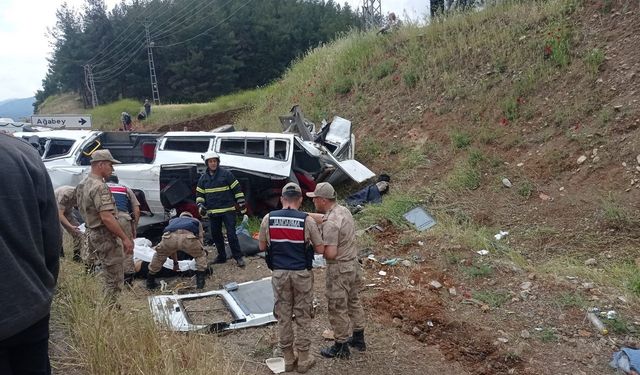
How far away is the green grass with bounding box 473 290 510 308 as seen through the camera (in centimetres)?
556

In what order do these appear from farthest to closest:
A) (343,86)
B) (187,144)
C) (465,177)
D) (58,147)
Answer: (343,86) → (58,147) → (187,144) → (465,177)

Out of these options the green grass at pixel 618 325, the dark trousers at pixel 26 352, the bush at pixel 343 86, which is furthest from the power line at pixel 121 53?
the dark trousers at pixel 26 352

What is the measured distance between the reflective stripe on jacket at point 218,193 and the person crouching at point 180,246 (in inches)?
29.7

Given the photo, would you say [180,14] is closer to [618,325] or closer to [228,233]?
[228,233]

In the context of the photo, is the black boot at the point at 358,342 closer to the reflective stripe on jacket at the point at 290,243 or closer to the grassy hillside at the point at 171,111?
the reflective stripe on jacket at the point at 290,243

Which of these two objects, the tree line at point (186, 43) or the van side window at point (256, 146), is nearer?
the van side window at point (256, 146)

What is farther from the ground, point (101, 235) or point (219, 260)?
point (101, 235)

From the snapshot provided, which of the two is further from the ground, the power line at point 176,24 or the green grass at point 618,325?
the power line at point 176,24

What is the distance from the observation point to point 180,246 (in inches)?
255

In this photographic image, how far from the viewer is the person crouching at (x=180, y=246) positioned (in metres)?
6.45

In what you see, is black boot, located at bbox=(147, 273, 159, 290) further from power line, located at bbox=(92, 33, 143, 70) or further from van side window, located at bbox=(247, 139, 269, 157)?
power line, located at bbox=(92, 33, 143, 70)

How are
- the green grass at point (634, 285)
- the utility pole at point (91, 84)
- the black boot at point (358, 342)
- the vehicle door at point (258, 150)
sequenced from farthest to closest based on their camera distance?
the utility pole at point (91, 84) → the vehicle door at point (258, 150) → the green grass at point (634, 285) → the black boot at point (358, 342)

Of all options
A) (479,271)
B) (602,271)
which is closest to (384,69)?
(479,271)

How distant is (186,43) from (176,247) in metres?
41.7
